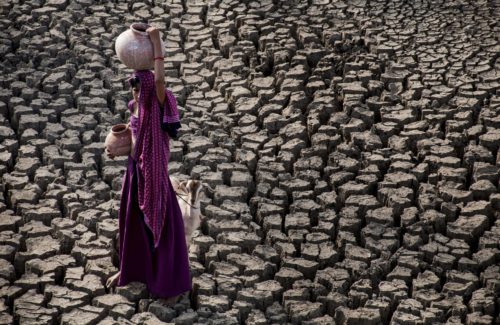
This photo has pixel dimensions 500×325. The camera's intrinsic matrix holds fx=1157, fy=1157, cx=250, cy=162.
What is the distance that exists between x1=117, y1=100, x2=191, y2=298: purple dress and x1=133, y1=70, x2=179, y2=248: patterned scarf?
46 millimetres

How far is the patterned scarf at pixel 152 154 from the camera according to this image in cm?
581

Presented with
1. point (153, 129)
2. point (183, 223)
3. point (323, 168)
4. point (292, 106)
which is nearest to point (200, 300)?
point (183, 223)

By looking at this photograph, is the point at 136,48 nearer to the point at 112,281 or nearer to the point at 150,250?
the point at 150,250

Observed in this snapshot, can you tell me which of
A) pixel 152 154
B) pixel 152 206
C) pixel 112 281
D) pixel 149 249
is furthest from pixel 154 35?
pixel 112 281

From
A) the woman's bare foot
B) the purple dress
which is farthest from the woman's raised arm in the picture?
the woman's bare foot

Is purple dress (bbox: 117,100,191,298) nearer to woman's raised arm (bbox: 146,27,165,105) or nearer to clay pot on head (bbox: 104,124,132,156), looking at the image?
clay pot on head (bbox: 104,124,132,156)

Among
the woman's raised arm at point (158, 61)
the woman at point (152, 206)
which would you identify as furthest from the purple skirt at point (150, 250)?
the woman's raised arm at point (158, 61)

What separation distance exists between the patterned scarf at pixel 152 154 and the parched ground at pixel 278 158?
0.48 meters

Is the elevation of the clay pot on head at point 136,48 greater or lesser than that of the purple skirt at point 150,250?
greater

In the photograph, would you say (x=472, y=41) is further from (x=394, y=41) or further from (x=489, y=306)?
(x=489, y=306)

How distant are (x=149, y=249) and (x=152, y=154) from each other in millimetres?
544

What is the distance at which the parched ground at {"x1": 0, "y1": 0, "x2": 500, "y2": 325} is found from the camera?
20.0 ft

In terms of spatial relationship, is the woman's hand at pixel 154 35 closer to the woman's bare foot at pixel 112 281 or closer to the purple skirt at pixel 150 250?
the purple skirt at pixel 150 250

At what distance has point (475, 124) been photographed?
7.35 m
